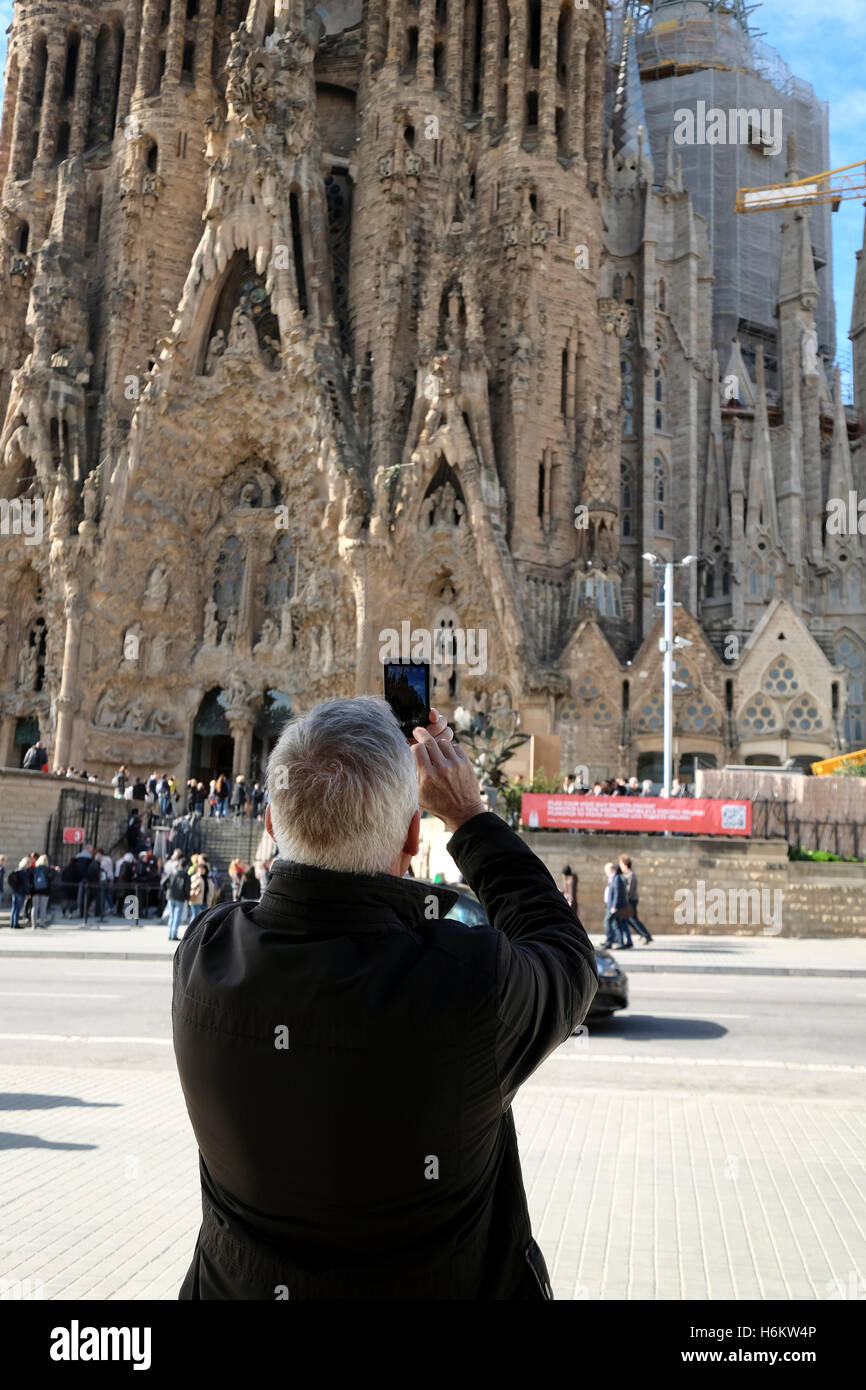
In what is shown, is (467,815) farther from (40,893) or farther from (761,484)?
(761,484)

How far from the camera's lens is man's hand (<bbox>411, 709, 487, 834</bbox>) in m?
2.15

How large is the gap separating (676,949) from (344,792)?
1643cm

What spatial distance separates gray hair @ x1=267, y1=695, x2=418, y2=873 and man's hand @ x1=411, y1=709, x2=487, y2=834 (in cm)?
21

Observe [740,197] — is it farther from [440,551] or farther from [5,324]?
[5,324]

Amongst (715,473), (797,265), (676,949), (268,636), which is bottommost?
(676,949)

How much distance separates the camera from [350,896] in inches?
71.5

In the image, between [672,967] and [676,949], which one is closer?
[672,967]

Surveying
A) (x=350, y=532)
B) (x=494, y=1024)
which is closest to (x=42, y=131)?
(x=350, y=532)

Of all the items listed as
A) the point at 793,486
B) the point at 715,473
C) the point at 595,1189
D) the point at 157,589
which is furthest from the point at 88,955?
the point at 793,486

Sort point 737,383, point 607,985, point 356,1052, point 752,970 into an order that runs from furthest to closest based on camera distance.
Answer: point 737,383, point 752,970, point 607,985, point 356,1052

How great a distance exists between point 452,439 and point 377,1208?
102 feet

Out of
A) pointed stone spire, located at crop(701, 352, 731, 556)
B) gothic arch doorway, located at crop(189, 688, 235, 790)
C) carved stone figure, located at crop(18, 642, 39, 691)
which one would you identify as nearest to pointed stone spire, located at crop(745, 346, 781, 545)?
pointed stone spire, located at crop(701, 352, 731, 556)

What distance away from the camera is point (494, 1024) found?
1.75 metres

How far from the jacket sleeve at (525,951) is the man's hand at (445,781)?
0.13 feet
